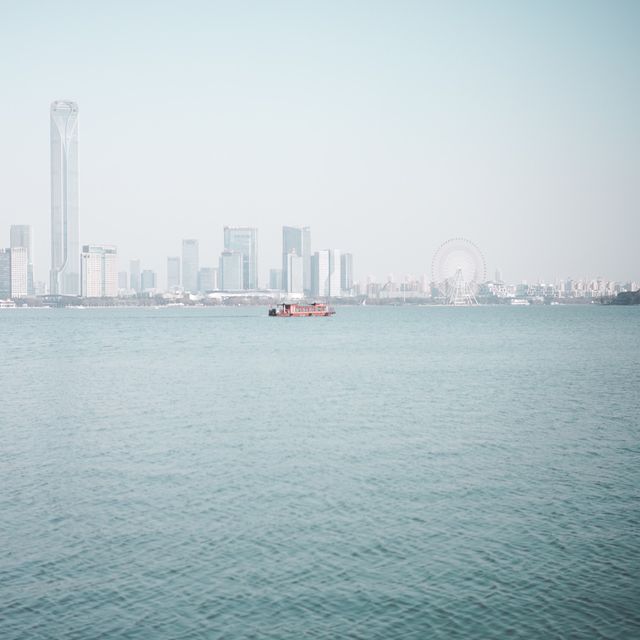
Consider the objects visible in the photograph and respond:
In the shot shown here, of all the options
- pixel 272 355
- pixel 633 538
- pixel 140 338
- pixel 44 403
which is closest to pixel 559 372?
pixel 272 355

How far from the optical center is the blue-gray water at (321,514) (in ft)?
52.4

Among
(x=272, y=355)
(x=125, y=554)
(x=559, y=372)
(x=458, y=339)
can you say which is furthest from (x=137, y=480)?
(x=458, y=339)

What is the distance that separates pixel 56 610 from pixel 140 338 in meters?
95.3

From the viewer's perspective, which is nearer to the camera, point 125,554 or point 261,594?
point 261,594

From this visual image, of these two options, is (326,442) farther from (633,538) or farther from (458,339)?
(458,339)

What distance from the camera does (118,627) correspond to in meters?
15.3

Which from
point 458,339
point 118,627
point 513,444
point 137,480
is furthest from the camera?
point 458,339

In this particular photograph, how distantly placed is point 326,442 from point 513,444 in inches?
283

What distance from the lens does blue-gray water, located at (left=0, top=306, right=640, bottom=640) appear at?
16.0 m

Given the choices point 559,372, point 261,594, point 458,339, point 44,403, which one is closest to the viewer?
point 261,594

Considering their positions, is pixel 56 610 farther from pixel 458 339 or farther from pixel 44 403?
pixel 458 339

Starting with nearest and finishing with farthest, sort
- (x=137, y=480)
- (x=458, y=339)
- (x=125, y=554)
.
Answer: (x=125, y=554), (x=137, y=480), (x=458, y=339)

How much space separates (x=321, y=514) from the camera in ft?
72.4

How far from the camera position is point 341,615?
52.0 feet
